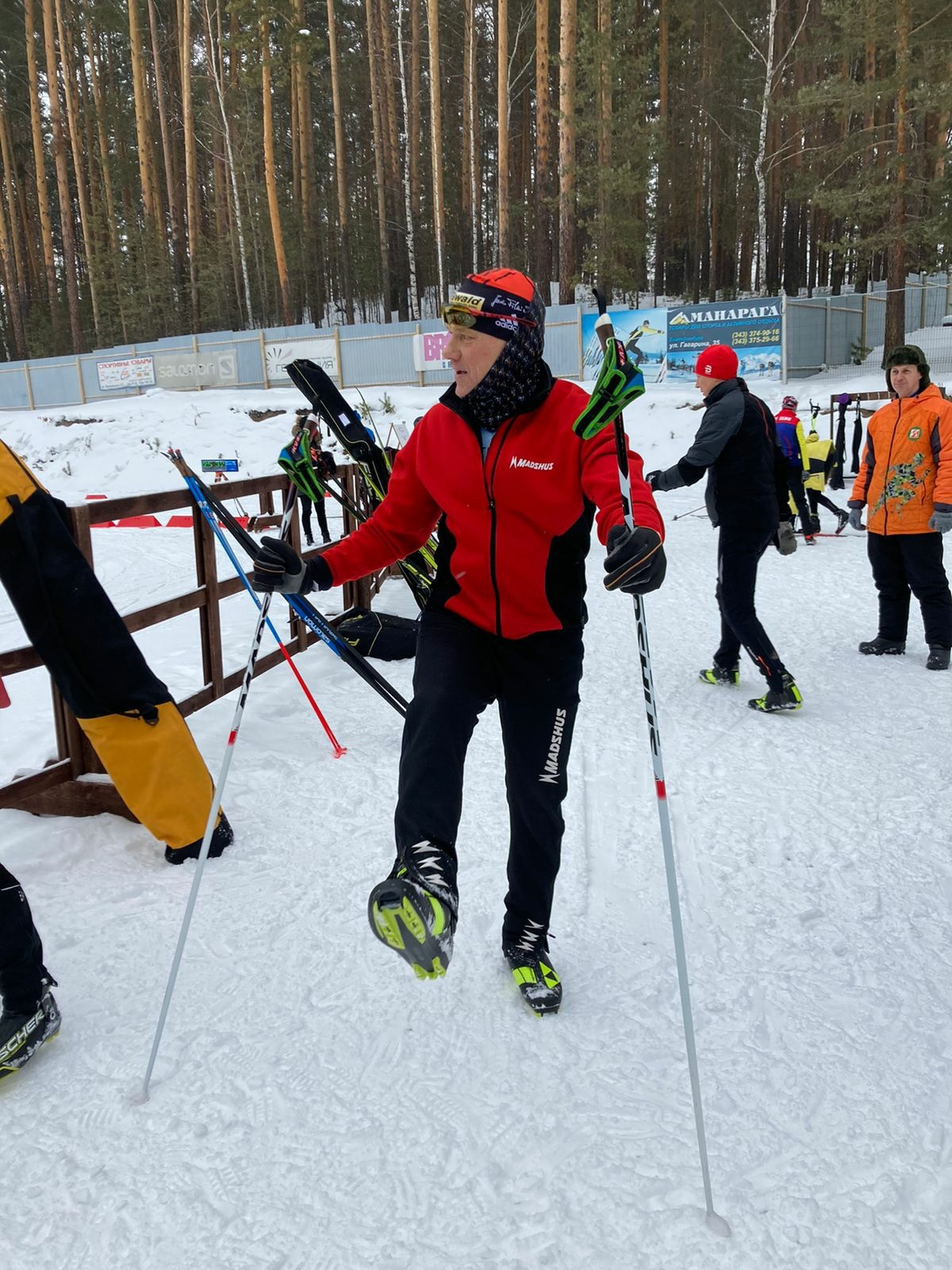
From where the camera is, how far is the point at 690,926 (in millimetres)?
2949

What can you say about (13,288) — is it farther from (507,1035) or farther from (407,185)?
(507,1035)

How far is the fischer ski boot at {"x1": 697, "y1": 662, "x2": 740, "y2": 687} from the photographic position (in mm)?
5641

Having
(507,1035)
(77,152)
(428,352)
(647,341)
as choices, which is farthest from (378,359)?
(507,1035)

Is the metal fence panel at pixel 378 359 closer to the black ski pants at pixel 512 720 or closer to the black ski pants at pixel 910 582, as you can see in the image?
the black ski pants at pixel 910 582

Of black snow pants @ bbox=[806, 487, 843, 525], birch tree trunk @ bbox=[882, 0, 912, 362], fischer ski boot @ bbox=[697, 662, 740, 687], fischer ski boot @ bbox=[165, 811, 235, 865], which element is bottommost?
fischer ski boot @ bbox=[697, 662, 740, 687]

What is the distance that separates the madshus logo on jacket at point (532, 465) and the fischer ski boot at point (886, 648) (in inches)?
183

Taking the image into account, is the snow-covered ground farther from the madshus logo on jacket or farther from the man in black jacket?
the madshus logo on jacket

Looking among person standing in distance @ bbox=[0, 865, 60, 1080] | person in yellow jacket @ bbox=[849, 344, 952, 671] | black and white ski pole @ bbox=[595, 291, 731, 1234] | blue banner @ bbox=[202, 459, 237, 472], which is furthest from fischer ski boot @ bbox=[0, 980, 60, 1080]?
person in yellow jacket @ bbox=[849, 344, 952, 671]

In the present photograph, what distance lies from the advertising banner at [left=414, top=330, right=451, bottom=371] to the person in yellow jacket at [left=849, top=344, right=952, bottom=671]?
1904cm

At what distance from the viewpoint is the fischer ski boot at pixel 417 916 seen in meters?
1.88

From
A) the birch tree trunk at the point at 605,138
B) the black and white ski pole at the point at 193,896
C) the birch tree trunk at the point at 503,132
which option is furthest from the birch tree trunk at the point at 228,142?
the black and white ski pole at the point at 193,896

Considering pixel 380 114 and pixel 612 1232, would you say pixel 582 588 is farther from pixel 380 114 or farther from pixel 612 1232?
pixel 380 114

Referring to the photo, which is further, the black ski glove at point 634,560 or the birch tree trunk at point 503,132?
the birch tree trunk at point 503,132

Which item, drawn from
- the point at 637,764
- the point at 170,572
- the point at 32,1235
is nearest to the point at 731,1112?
the point at 32,1235
